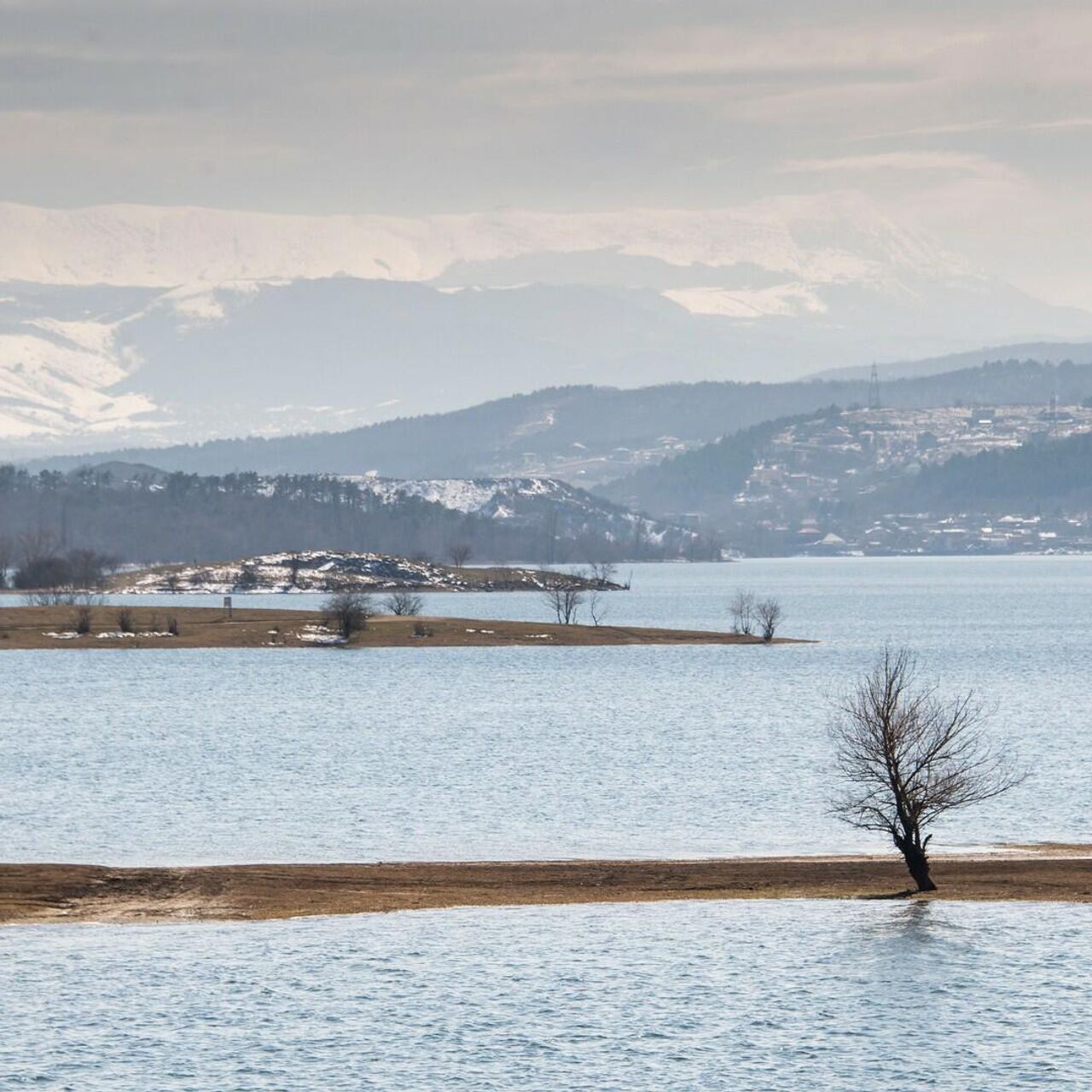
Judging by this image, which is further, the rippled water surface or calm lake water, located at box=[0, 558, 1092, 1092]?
the rippled water surface

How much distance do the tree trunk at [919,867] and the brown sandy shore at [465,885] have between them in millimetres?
438

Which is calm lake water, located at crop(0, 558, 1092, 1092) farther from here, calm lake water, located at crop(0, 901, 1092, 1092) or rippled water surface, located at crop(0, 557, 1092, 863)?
rippled water surface, located at crop(0, 557, 1092, 863)

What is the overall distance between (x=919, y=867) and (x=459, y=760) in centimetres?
4588

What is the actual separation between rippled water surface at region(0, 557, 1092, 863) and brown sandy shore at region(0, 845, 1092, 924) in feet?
15.8

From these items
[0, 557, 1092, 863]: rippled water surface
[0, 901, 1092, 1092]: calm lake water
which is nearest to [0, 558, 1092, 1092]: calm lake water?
[0, 901, 1092, 1092]: calm lake water

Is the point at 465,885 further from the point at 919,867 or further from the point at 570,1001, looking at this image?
the point at 919,867

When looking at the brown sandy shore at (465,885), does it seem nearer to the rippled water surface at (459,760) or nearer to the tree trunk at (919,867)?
the tree trunk at (919,867)

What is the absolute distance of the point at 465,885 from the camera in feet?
209

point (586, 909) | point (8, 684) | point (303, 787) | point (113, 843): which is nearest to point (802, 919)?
point (586, 909)

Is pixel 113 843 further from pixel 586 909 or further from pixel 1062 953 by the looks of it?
pixel 1062 953

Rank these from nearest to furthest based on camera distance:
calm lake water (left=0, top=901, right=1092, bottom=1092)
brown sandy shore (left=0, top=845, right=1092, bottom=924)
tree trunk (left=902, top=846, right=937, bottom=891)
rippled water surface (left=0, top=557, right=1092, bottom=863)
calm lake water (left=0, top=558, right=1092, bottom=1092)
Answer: calm lake water (left=0, top=901, right=1092, bottom=1092)
calm lake water (left=0, top=558, right=1092, bottom=1092)
brown sandy shore (left=0, top=845, right=1092, bottom=924)
tree trunk (left=902, top=846, right=937, bottom=891)
rippled water surface (left=0, top=557, right=1092, bottom=863)

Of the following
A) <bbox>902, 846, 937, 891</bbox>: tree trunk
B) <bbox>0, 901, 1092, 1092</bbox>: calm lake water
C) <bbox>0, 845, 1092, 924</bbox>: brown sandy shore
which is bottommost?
<bbox>0, 901, 1092, 1092</bbox>: calm lake water

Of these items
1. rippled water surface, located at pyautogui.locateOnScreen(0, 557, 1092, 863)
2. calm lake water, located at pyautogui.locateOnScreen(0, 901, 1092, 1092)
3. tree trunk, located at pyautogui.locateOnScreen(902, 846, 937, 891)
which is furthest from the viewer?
rippled water surface, located at pyautogui.locateOnScreen(0, 557, 1092, 863)

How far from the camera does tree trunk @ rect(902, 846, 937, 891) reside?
6166cm
